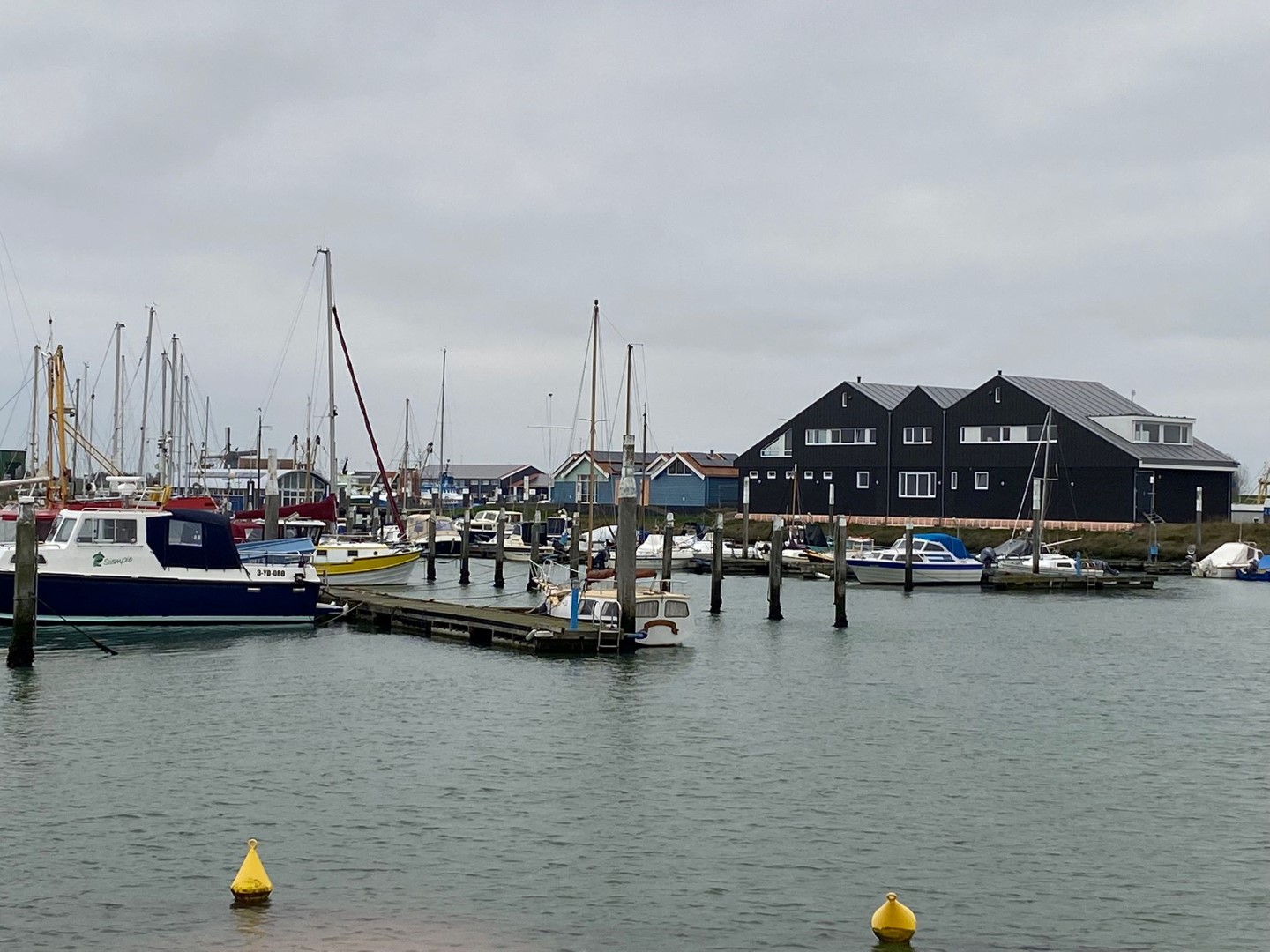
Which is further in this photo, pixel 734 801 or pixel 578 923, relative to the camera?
pixel 734 801

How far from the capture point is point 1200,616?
5975 cm

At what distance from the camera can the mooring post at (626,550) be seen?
39.5 metres

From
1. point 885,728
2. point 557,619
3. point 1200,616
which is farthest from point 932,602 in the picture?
point 885,728

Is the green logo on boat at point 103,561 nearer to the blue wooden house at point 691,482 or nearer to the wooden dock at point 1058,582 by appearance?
the wooden dock at point 1058,582

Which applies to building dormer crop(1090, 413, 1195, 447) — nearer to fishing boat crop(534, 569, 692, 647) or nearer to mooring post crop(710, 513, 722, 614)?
mooring post crop(710, 513, 722, 614)

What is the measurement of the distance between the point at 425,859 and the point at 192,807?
4666 millimetres

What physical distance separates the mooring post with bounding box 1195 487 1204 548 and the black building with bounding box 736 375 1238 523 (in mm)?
426

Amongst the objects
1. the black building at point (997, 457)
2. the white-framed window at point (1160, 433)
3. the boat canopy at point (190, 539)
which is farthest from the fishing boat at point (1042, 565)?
the boat canopy at point (190, 539)

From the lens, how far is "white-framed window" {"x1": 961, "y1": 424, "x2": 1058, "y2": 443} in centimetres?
9425

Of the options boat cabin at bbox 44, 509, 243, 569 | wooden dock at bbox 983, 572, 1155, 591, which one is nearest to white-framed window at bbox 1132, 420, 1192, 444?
wooden dock at bbox 983, 572, 1155, 591

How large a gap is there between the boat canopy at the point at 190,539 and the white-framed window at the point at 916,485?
6310cm

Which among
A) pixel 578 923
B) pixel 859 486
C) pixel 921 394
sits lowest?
pixel 578 923

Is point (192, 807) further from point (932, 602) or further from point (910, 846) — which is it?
point (932, 602)

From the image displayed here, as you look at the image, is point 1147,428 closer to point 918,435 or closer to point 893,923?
point 918,435
